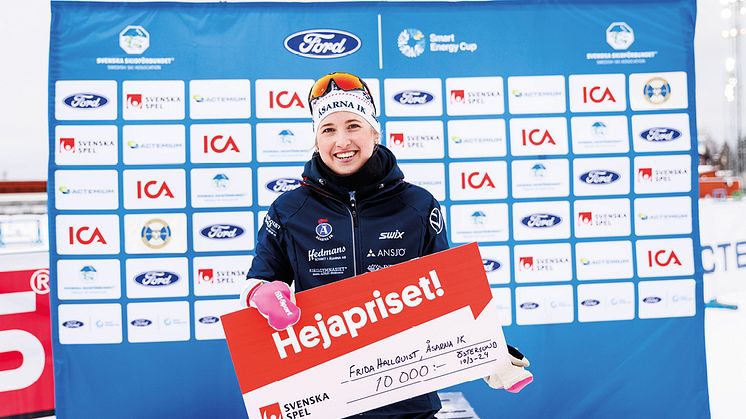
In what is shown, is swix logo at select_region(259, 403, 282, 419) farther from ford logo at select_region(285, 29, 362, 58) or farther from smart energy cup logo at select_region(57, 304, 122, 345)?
ford logo at select_region(285, 29, 362, 58)

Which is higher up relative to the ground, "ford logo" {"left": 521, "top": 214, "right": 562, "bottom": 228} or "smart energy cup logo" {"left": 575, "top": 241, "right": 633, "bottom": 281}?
"ford logo" {"left": 521, "top": 214, "right": 562, "bottom": 228}

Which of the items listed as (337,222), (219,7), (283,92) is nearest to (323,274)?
(337,222)

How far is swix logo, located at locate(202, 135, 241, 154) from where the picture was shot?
9.47ft

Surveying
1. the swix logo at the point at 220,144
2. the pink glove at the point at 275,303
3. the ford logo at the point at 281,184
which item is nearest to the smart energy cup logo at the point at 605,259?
the ford logo at the point at 281,184

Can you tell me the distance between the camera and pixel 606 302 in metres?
3.03

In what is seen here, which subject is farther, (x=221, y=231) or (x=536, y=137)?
(x=536, y=137)

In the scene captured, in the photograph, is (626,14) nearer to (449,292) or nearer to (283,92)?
(283,92)

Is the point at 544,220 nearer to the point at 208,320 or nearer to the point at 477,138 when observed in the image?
the point at 477,138

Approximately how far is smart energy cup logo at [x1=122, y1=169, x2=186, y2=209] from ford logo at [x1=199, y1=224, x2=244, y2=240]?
0.20m

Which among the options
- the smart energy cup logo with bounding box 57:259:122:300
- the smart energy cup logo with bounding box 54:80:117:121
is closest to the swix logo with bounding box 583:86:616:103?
the smart energy cup logo with bounding box 54:80:117:121

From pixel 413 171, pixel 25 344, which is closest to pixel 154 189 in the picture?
pixel 25 344

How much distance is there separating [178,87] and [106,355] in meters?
1.56

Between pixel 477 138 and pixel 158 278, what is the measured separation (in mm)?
1998

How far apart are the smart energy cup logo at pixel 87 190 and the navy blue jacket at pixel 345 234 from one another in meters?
1.81
